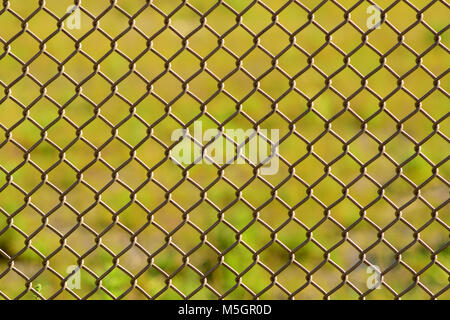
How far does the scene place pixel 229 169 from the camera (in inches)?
175

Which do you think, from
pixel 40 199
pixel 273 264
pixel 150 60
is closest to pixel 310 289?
pixel 273 264

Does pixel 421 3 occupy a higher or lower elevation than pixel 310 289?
higher

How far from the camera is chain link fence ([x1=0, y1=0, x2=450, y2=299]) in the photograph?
2602mm

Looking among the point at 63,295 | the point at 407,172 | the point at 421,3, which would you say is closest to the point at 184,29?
the point at 421,3

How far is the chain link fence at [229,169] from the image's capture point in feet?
8.54

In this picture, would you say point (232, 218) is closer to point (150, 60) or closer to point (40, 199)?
point (40, 199)

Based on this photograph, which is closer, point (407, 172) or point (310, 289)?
point (310, 289)

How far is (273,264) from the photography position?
12.2 ft

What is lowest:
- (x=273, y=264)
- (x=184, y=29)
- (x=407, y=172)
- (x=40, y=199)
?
(x=273, y=264)

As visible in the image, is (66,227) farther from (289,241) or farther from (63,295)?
(289,241)

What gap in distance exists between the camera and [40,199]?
4.10 m

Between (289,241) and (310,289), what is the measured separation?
292 millimetres
